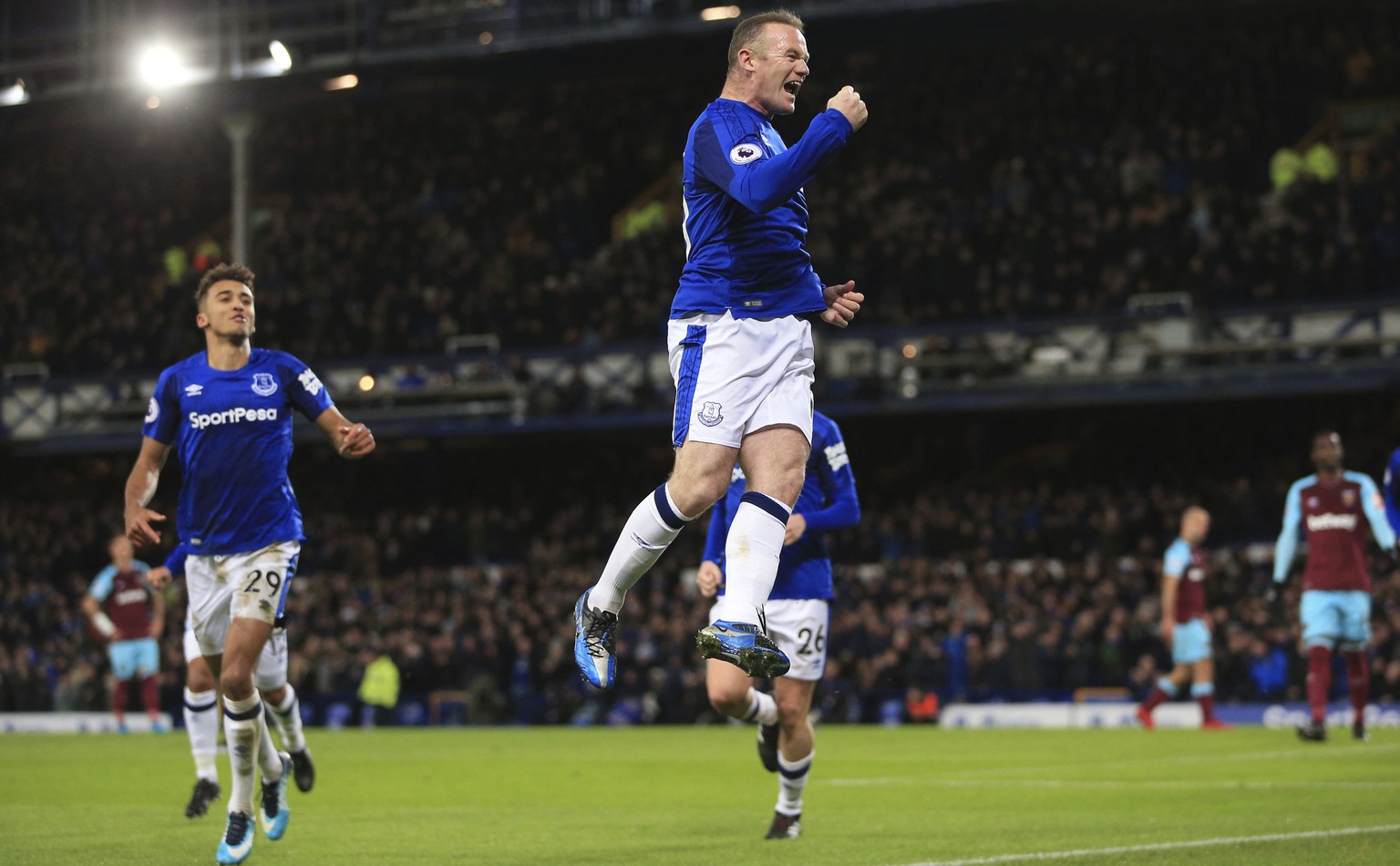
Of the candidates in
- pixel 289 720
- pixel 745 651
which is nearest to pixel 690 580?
pixel 289 720

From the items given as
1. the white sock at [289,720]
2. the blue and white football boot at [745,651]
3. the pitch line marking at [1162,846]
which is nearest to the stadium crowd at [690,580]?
the pitch line marking at [1162,846]

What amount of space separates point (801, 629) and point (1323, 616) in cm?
802

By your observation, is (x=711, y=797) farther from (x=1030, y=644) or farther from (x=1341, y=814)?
(x=1030, y=644)

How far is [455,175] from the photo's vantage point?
123 ft

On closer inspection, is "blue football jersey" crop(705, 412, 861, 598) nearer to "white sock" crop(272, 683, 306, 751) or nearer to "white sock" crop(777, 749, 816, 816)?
"white sock" crop(777, 749, 816, 816)

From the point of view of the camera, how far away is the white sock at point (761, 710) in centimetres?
1013

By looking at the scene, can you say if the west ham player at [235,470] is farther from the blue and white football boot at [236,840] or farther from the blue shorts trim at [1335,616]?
the blue shorts trim at [1335,616]

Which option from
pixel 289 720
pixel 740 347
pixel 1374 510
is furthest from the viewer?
pixel 1374 510

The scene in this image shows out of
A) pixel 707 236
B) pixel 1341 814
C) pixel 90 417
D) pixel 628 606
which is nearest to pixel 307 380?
pixel 707 236

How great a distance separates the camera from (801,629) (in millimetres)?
9836

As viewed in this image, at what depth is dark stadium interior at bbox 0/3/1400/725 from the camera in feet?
87.9

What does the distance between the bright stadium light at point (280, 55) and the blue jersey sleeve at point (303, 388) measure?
77.8 ft

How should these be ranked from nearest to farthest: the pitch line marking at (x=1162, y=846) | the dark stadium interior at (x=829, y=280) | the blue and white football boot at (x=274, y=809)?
the pitch line marking at (x=1162, y=846) → the blue and white football boot at (x=274, y=809) → the dark stadium interior at (x=829, y=280)

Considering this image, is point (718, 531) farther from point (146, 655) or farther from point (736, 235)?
point (146, 655)
